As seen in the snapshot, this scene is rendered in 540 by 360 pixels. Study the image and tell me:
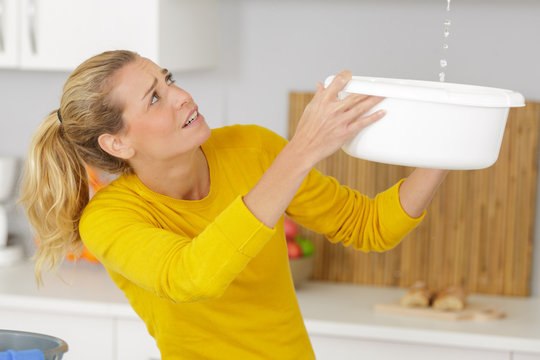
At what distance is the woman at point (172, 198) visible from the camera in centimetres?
138

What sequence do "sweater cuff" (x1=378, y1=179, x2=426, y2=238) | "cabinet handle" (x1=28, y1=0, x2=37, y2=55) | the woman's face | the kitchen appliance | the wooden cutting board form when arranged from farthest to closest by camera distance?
1. the kitchen appliance
2. "cabinet handle" (x1=28, y1=0, x2=37, y2=55)
3. the wooden cutting board
4. "sweater cuff" (x1=378, y1=179, x2=426, y2=238)
5. the woman's face

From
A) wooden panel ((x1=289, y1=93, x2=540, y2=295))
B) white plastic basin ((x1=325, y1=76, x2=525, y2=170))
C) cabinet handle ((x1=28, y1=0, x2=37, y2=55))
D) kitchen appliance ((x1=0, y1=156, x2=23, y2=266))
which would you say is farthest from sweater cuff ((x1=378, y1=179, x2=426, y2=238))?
kitchen appliance ((x1=0, y1=156, x2=23, y2=266))

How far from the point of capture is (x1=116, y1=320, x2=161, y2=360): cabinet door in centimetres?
214

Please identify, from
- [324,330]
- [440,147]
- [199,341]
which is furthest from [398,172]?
[440,147]

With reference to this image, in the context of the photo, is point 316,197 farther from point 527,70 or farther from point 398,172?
point 527,70

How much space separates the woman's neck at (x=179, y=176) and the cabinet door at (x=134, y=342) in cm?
76

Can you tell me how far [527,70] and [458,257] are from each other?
58 cm

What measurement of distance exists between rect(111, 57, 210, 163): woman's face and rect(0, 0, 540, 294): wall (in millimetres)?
1116

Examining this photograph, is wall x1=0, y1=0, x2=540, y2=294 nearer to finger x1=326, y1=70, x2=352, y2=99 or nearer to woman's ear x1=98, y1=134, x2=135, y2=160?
woman's ear x1=98, y1=134, x2=135, y2=160

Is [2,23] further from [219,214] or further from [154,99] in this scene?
[219,214]

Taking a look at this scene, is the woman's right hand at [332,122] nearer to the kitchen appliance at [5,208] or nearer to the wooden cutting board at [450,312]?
the wooden cutting board at [450,312]

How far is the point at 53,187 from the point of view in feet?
4.88

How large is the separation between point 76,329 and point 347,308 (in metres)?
0.73

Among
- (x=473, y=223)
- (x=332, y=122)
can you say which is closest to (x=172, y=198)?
(x=332, y=122)
